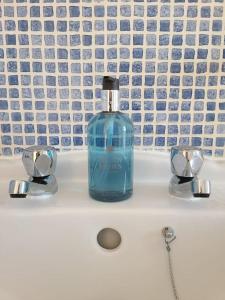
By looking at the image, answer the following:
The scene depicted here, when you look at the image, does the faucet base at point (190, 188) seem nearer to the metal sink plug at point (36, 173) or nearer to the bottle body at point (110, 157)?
the bottle body at point (110, 157)

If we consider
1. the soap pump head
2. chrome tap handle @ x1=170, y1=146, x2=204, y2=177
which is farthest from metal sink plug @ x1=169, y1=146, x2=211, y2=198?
the soap pump head

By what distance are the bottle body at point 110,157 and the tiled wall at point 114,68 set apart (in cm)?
6

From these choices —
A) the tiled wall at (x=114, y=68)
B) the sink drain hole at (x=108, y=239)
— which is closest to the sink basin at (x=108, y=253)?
the sink drain hole at (x=108, y=239)

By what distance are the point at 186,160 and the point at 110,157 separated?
0.34 ft

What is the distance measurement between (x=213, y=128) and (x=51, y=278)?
0.32 m

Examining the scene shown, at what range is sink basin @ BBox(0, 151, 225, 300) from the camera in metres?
0.48

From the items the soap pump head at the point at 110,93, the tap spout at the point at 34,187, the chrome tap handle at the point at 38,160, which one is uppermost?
the soap pump head at the point at 110,93

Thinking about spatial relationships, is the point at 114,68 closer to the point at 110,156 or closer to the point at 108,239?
the point at 110,156

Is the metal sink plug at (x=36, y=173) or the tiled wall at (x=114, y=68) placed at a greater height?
the tiled wall at (x=114, y=68)

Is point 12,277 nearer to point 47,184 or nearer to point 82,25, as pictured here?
point 47,184

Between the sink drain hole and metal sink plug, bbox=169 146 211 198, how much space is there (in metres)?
0.11

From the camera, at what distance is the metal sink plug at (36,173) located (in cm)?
48

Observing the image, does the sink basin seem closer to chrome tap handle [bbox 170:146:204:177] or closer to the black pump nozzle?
chrome tap handle [bbox 170:146:204:177]

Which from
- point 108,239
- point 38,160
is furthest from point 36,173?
point 108,239
